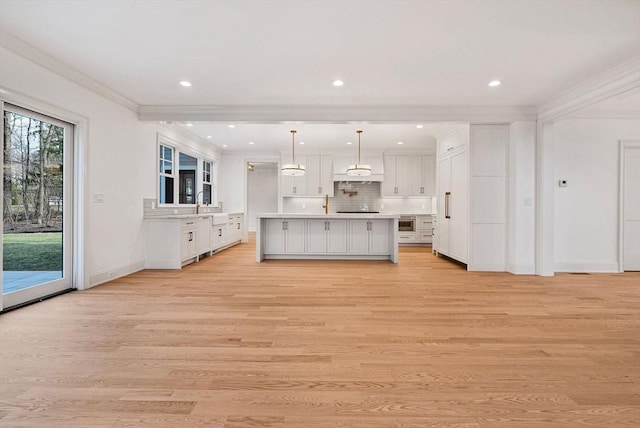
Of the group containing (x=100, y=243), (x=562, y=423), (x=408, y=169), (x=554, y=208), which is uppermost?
(x=408, y=169)

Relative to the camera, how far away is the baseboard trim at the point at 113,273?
4219 mm

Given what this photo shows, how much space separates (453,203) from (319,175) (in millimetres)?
4061

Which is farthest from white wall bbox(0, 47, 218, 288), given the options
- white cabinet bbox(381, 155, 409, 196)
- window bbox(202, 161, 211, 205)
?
white cabinet bbox(381, 155, 409, 196)

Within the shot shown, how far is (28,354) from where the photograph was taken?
7.23 ft

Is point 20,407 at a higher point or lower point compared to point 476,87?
lower

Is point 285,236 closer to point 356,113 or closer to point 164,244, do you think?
point 164,244

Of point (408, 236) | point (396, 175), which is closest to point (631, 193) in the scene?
point (408, 236)

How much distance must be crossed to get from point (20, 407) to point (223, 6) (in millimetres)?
2920

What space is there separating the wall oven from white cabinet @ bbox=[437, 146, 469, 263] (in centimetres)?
196

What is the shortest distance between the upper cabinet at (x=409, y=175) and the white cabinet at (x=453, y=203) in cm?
221

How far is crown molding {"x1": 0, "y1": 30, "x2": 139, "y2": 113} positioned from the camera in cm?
304

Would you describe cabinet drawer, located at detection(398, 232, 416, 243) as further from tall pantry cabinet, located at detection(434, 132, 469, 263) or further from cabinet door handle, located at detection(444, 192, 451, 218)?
cabinet door handle, located at detection(444, 192, 451, 218)

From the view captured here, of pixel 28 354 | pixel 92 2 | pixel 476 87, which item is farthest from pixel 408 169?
pixel 28 354

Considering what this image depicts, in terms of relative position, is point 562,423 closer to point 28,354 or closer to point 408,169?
point 28,354
